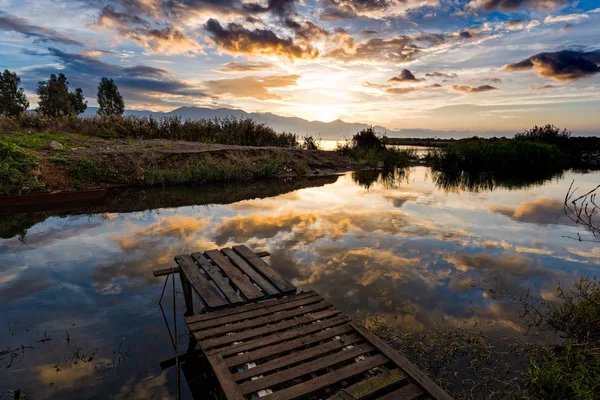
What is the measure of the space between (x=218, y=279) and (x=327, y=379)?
8.02 ft

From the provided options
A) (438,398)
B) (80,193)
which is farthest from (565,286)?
(80,193)

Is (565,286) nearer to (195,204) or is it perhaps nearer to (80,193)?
(195,204)

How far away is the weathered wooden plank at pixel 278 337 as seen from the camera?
3.41 metres

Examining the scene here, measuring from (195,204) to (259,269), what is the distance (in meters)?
7.17

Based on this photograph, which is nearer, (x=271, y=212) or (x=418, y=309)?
(x=418, y=309)

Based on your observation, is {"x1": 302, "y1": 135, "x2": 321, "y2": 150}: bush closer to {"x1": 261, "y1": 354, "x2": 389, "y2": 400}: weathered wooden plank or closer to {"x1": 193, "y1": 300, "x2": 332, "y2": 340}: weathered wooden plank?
{"x1": 193, "y1": 300, "x2": 332, "y2": 340}: weathered wooden plank

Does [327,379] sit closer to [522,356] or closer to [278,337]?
[278,337]

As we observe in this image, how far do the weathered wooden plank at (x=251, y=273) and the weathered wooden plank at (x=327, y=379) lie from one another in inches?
65.2

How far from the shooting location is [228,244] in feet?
26.0

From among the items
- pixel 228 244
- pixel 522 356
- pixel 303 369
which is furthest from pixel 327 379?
pixel 228 244

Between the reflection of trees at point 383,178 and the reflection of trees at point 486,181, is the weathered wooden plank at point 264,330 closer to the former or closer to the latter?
the reflection of trees at point 383,178

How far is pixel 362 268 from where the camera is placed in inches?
259

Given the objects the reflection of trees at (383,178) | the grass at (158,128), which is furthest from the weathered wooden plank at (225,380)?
the grass at (158,128)

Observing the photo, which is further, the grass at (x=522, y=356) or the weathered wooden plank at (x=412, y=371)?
the grass at (x=522, y=356)
